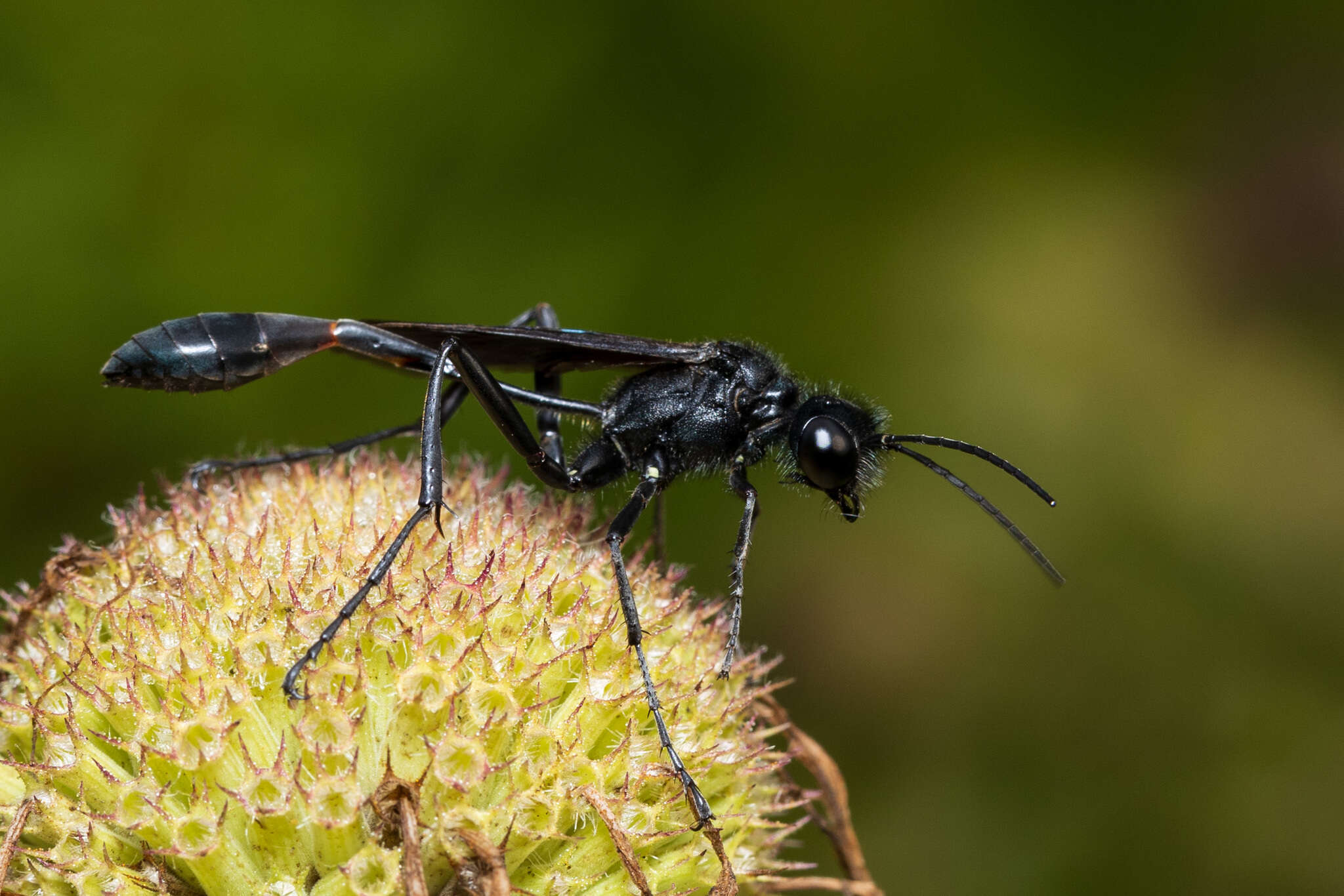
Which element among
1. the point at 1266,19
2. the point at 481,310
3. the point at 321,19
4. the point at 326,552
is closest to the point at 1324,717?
the point at 1266,19

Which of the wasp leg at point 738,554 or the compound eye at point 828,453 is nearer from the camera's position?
the wasp leg at point 738,554

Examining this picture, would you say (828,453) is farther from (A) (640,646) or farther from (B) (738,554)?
(A) (640,646)

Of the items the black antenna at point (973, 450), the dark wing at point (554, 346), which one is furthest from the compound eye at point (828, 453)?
the dark wing at point (554, 346)

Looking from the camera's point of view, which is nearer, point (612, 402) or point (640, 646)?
point (640, 646)

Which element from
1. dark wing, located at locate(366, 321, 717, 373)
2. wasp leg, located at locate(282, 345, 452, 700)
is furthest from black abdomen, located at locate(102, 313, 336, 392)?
wasp leg, located at locate(282, 345, 452, 700)

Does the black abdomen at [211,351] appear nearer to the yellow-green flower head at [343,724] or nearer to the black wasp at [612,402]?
the black wasp at [612,402]

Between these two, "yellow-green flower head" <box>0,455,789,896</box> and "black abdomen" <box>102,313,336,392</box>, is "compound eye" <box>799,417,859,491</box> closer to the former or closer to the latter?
"yellow-green flower head" <box>0,455,789,896</box>

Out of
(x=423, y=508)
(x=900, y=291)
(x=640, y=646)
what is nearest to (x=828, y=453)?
(x=640, y=646)

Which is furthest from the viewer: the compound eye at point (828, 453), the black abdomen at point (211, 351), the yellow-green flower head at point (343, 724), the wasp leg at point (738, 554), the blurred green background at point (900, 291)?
the blurred green background at point (900, 291)
